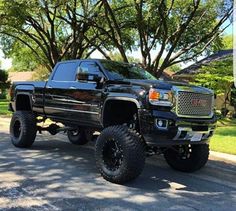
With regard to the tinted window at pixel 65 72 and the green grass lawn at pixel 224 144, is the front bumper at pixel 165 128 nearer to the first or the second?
the tinted window at pixel 65 72

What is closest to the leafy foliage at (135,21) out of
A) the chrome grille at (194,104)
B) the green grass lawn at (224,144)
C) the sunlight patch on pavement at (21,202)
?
the green grass lawn at (224,144)

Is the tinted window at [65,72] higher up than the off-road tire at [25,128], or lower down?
higher up

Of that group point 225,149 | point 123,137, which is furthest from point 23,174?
point 225,149

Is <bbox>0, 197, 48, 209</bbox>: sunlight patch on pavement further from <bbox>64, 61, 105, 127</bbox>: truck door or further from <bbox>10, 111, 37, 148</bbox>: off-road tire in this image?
<bbox>10, 111, 37, 148</bbox>: off-road tire

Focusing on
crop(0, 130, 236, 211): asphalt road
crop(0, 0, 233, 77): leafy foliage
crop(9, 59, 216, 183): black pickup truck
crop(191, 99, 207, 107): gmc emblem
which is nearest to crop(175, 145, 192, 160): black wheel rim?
crop(9, 59, 216, 183): black pickup truck

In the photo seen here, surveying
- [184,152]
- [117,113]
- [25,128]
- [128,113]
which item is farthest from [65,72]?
[184,152]

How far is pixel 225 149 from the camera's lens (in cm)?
1009

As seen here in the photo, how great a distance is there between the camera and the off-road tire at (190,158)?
26.1 feet

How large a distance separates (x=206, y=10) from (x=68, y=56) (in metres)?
9.65

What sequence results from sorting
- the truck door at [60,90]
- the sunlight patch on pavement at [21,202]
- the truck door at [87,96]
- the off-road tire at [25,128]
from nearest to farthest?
the sunlight patch on pavement at [21,202] < the truck door at [87,96] < the truck door at [60,90] < the off-road tire at [25,128]

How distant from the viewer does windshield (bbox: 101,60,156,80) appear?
8141mm

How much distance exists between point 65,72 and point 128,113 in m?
2.07

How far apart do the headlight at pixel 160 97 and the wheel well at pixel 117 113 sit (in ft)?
2.55

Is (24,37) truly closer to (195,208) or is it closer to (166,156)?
(166,156)
